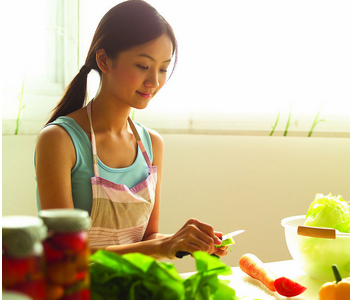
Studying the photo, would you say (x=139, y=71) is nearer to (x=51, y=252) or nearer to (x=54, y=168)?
(x=54, y=168)

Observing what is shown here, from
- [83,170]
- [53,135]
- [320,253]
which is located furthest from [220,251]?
[53,135]

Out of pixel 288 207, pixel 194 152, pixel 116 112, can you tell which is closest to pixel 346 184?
pixel 288 207

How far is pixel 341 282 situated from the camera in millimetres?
688

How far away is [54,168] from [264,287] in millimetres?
653

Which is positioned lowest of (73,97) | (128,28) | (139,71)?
(73,97)

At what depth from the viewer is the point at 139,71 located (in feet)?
3.67

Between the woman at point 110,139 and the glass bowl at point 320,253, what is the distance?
0.20 m

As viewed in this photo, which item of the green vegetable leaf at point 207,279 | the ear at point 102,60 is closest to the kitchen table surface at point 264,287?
the green vegetable leaf at point 207,279

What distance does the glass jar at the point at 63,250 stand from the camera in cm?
33

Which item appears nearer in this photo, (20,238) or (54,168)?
(20,238)

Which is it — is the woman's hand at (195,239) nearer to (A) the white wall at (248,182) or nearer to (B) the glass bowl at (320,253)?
(B) the glass bowl at (320,253)

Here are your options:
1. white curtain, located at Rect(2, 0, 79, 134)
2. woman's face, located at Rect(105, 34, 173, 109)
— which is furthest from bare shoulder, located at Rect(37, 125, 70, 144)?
white curtain, located at Rect(2, 0, 79, 134)

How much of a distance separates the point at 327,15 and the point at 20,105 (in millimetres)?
1683

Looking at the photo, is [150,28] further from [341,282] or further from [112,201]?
[341,282]
